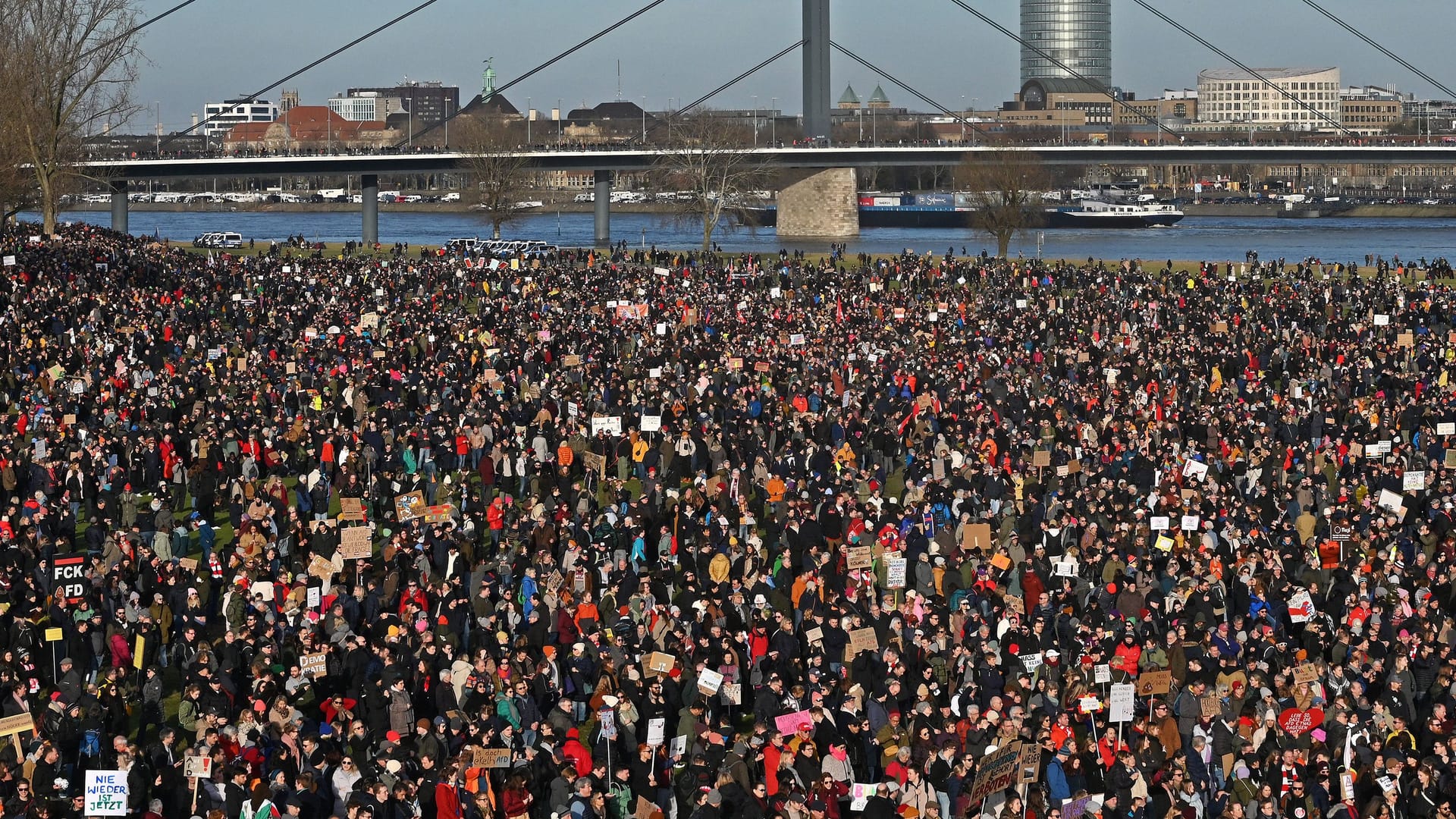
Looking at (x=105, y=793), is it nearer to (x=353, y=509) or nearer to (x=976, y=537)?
(x=353, y=509)

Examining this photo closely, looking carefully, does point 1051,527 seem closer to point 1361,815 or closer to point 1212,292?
point 1361,815

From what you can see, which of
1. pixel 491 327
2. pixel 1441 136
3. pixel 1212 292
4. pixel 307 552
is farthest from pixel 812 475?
pixel 1441 136

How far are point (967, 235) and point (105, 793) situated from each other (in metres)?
117

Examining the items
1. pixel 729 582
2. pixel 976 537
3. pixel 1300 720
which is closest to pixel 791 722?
pixel 1300 720

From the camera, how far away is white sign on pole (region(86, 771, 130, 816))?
11.2 metres

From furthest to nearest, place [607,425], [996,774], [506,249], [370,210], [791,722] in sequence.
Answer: [370,210] → [506,249] → [607,425] → [791,722] → [996,774]

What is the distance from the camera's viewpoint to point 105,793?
1123cm

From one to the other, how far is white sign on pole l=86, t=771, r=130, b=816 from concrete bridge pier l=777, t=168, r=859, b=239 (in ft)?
317

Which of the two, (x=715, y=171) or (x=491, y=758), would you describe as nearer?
(x=491, y=758)

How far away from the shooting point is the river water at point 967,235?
323 ft

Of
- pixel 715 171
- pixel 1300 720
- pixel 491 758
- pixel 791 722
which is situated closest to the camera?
pixel 491 758

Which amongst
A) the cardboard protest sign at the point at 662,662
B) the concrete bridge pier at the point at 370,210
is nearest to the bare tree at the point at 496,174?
the concrete bridge pier at the point at 370,210

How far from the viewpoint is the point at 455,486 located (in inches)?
875

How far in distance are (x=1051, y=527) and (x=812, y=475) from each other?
3995 millimetres
